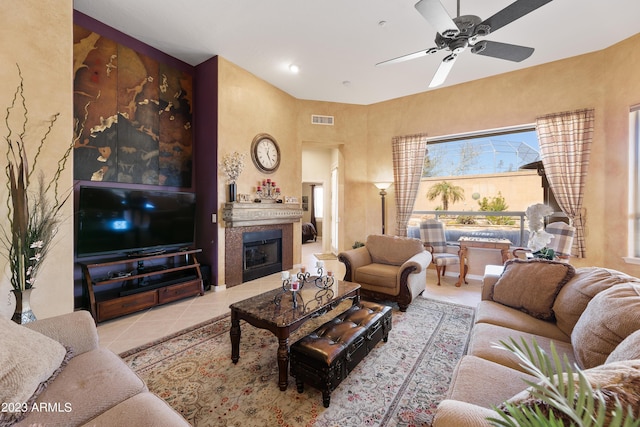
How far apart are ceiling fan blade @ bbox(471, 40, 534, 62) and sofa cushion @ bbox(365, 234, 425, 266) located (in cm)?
238

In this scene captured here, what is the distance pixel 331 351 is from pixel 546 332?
151 centimetres

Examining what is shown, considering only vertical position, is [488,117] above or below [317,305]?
above

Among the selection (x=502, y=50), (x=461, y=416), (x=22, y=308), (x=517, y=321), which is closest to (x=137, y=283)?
(x=22, y=308)

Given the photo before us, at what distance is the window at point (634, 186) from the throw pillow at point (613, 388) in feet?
13.8

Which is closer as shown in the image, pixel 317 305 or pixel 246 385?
Answer: pixel 246 385

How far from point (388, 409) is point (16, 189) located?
10.4ft

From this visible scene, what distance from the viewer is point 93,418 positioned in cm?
110

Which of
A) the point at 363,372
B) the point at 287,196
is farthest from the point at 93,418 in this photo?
the point at 287,196

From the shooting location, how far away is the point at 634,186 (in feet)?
11.5

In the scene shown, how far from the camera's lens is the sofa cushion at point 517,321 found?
1.80m

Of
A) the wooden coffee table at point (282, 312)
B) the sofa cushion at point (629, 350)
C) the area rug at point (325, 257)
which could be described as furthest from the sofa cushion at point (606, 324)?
the area rug at point (325, 257)

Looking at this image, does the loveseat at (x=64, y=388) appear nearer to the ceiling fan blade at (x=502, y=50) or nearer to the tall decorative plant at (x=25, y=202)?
the tall decorative plant at (x=25, y=202)

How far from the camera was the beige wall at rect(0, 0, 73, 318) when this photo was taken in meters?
2.18

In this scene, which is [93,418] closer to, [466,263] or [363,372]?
[363,372]
